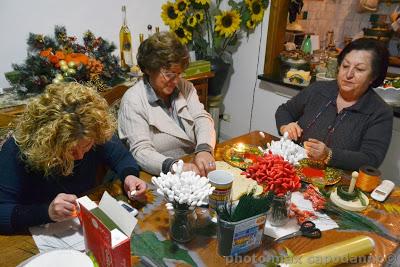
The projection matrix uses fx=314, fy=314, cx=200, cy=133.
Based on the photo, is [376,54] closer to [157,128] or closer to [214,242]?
[157,128]

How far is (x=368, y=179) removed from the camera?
1.19m

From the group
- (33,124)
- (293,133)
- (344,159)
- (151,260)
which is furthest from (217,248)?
(293,133)

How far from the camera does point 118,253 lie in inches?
27.8

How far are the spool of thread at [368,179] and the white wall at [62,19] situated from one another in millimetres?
1942

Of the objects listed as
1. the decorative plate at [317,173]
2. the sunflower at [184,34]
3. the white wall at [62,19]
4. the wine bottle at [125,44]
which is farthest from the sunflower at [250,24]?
the decorative plate at [317,173]

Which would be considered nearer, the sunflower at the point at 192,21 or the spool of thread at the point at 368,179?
the spool of thread at the point at 368,179

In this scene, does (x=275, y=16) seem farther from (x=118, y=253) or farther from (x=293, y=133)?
(x=118, y=253)

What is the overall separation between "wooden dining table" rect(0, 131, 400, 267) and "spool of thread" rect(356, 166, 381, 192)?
0.07m

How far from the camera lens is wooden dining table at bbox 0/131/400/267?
85 cm

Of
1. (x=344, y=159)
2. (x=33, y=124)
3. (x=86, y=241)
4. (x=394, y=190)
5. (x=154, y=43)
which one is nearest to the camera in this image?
(x=86, y=241)

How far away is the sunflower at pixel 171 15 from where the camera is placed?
252 cm

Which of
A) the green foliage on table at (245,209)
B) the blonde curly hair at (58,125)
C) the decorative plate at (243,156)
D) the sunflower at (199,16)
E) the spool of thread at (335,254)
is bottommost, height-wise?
the spool of thread at (335,254)

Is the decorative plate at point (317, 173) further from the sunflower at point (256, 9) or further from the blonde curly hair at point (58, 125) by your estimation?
the sunflower at point (256, 9)

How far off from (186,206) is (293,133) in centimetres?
94
